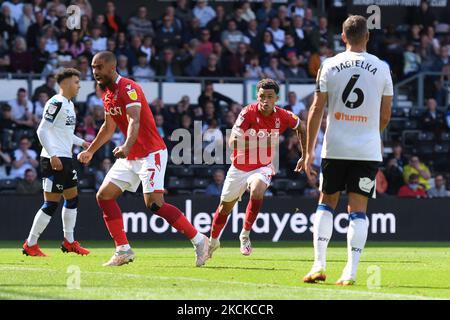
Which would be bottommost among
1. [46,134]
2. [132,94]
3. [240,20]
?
[46,134]

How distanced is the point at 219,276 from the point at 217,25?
48.8ft

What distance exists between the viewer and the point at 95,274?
11336 mm

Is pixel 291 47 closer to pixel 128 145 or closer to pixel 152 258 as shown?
pixel 152 258

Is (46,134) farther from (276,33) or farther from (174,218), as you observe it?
(276,33)

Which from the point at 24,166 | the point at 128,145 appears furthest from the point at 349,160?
the point at 24,166

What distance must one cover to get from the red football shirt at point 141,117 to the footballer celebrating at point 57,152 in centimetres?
229

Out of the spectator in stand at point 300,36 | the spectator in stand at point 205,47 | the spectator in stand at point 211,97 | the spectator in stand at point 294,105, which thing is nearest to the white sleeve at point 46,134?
the spectator in stand at point 211,97

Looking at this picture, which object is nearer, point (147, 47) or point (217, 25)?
point (147, 47)

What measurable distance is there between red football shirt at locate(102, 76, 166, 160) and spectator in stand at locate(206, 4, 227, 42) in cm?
1299

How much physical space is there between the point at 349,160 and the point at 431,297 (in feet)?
5.31

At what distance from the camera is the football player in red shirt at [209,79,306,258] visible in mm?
14312

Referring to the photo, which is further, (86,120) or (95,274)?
(86,120)

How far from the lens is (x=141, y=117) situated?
12.5 metres

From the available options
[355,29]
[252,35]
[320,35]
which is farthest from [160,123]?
[355,29]
